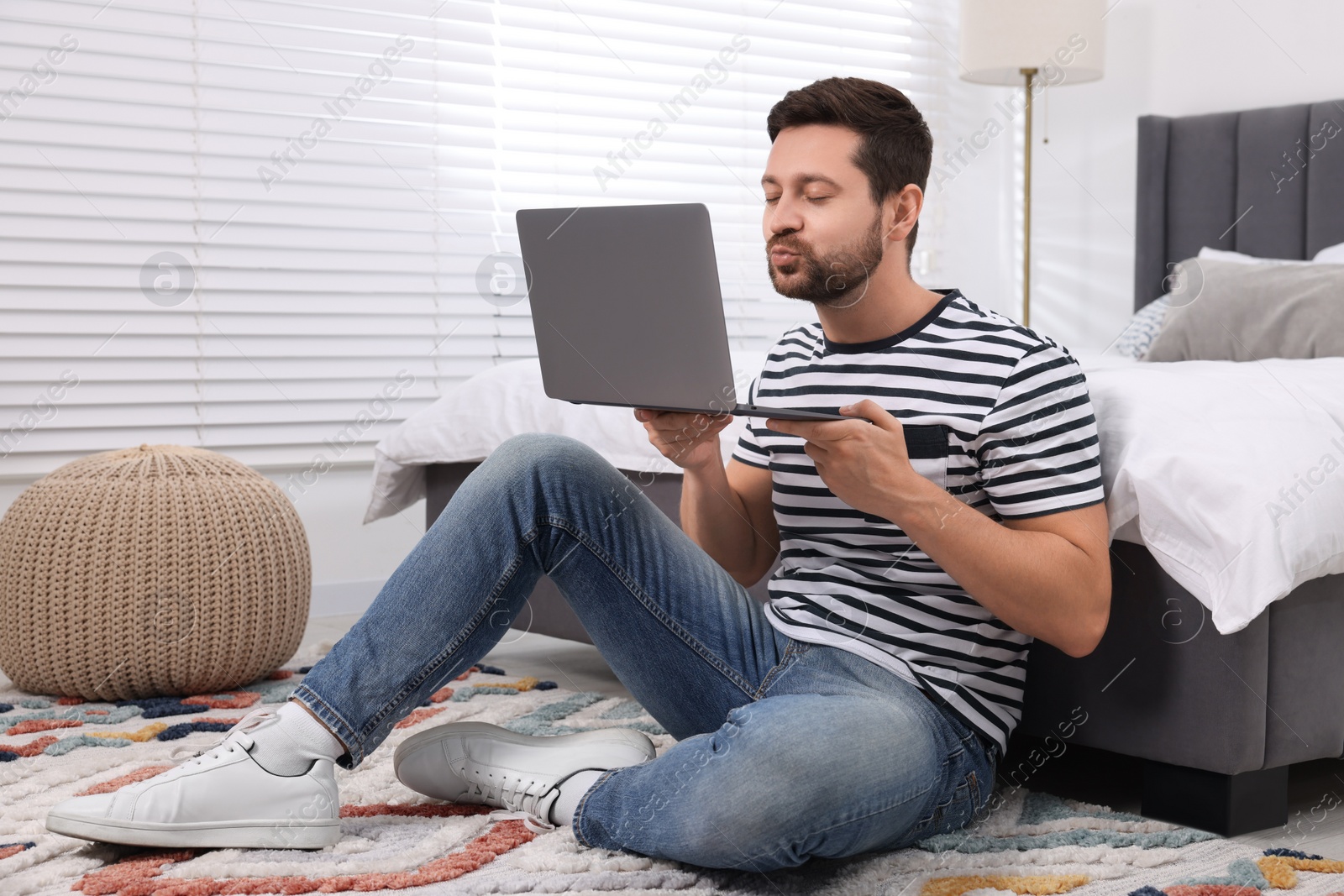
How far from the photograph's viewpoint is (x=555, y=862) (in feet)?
4.00

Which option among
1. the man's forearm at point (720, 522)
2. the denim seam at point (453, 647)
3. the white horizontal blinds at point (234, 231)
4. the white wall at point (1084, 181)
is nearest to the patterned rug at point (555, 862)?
the denim seam at point (453, 647)

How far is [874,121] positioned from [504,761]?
78cm

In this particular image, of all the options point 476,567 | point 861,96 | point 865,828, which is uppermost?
point 861,96

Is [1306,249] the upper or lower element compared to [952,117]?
lower

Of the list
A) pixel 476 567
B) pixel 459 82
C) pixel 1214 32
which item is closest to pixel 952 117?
pixel 1214 32

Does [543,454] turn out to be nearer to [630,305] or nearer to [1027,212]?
[630,305]

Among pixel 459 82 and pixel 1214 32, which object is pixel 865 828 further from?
pixel 1214 32

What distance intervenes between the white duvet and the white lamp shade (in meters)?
1.99

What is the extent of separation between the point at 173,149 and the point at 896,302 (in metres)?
2.04

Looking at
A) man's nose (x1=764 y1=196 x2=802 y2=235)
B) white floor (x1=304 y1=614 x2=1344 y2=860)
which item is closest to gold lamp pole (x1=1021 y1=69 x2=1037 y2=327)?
white floor (x1=304 y1=614 x2=1344 y2=860)

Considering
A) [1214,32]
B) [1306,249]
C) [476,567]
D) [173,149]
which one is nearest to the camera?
[476,567]

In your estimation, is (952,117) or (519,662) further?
(952,117)

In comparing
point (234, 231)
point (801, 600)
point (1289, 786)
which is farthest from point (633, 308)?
point (234, 231)

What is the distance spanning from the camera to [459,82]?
3.22m
